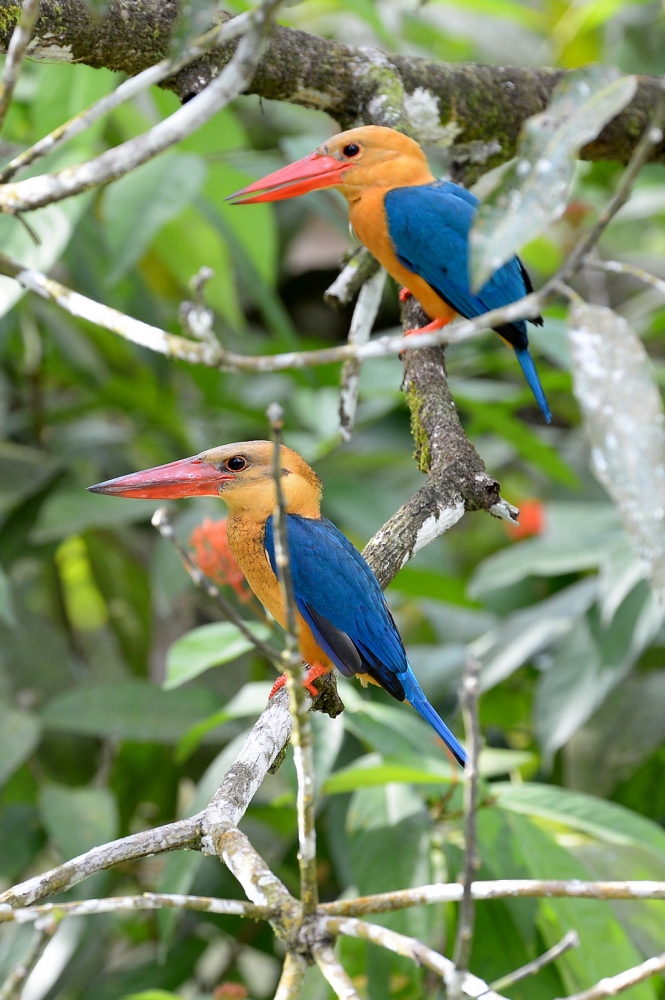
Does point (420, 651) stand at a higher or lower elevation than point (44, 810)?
higher

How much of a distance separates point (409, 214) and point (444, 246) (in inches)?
4.5

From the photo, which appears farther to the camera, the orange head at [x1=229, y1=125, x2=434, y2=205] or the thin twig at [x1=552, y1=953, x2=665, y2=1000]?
the orange head at [x1=229, y1=125, x2=434, y2=205]

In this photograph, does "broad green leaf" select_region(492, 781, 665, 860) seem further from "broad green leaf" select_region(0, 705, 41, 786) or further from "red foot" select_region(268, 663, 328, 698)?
"broad green leaf" select_region(0, 705, 41, 786)

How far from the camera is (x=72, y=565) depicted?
4.48m

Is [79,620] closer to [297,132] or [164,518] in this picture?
[297,132]

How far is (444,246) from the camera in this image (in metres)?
2.28

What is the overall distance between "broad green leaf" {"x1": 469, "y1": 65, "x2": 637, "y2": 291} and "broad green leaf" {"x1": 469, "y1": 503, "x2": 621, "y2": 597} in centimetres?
221

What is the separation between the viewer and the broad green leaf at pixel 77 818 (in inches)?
109

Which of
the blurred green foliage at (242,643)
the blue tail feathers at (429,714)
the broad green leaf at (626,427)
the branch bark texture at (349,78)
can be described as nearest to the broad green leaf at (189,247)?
the blurred green foliage at (242,643)

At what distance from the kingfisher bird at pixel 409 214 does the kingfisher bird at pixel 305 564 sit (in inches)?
22.6

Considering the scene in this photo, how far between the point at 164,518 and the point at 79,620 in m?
3.61

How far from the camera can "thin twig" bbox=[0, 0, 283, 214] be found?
1069mm

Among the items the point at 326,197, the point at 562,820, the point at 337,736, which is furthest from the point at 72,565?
the point at 562,820

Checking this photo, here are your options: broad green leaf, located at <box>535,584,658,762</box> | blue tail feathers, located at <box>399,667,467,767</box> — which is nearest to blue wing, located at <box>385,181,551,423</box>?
blue tail feathers, located at <box>399,667,467,767</box>
